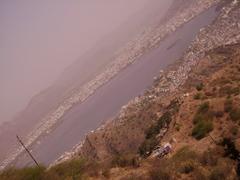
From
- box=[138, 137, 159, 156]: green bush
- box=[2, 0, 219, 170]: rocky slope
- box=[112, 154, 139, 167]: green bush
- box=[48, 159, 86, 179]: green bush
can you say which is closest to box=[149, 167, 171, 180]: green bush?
box=[112, 154, 139, 167]: green bush

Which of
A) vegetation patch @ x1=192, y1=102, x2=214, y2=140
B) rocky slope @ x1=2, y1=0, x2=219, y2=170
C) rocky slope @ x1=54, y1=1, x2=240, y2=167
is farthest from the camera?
rocky slope @ x1=2, y1=0, x2=219, y2=170

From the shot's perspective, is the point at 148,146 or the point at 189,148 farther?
the point at 148,146

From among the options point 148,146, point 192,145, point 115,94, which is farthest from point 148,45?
point 192,145

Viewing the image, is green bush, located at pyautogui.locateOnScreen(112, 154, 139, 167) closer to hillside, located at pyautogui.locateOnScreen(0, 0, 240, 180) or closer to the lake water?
hillside, located at pyautogui.locateOnScreen(0, 0, 240, 180)

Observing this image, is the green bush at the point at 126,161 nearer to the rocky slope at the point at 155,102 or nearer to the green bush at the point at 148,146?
the green bush at the point at 148,146

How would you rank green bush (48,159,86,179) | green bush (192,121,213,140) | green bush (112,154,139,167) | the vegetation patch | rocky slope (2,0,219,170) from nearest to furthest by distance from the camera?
green bush (192,121,213,140), the vegetation patch, green bush (112,154,139,167), green bush (48,159,86,179), rocky slope (2,0,219,170)

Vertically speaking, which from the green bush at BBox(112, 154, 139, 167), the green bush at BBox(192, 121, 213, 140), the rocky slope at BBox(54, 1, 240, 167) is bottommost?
the rocky slope at BBox(54, 1, 240, 167)

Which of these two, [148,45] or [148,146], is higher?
[148,146]

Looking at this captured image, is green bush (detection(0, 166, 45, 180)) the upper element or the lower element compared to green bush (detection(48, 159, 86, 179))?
upper

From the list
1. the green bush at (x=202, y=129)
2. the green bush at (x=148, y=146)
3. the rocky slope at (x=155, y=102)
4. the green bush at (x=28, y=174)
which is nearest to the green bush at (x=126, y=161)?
the green bush at (x=148, y=146)

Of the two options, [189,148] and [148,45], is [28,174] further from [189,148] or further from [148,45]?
[148,45]
